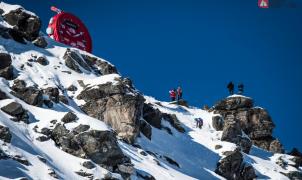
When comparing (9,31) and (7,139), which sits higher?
(9,31)

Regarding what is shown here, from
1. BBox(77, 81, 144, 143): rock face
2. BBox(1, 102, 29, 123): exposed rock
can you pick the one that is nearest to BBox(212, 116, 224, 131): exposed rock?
BBox(77, 81, 144, 143): rock face

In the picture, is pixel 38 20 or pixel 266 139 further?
pixel 266 139

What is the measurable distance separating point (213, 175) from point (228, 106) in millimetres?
23582

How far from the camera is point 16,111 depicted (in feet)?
125

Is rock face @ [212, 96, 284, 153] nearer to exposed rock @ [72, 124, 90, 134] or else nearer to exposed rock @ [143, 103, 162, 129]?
exposed rock @ [143, 103, 162, 129]

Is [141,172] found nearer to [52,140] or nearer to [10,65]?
[52,140]

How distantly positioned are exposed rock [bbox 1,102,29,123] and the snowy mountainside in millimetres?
67

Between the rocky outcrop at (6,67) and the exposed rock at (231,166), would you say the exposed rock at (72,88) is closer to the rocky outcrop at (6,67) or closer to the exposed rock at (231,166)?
the rocky outcrop at (6,67)

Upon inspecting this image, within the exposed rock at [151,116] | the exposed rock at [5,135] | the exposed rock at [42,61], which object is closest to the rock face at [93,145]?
the exposed rock at [5,135]

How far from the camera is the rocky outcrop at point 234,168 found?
171 feet

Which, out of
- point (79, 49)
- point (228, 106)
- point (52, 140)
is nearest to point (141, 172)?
point (52, 140)

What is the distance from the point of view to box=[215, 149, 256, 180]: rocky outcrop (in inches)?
2052

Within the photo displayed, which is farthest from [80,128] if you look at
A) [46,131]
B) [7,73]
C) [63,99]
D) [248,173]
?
[248,173]

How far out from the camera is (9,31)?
52.9 meters
